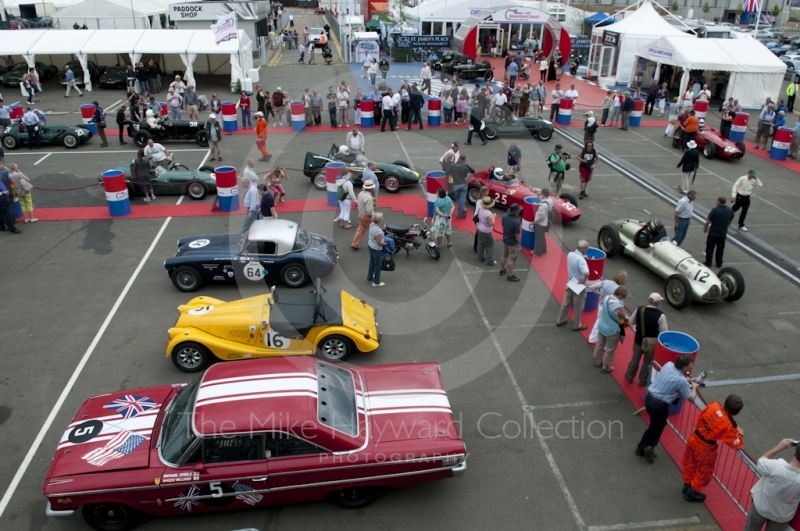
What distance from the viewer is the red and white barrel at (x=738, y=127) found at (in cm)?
2280

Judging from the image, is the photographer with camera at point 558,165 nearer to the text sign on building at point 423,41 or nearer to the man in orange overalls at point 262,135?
the man in orange overalls at point 262,135

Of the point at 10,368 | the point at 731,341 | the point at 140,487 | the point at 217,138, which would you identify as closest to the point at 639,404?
the point at 731,341

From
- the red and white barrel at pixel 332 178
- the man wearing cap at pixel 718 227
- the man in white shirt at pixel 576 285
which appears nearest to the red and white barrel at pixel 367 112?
the red and white barrel at pixel 332 178

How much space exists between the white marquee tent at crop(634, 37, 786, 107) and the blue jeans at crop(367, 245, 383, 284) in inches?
872

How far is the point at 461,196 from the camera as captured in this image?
611 inches

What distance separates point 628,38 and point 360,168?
22.3 meters

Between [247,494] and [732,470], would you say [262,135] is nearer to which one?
[247,494]

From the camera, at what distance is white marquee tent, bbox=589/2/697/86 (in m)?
31.3

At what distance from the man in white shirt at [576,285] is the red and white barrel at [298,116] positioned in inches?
634

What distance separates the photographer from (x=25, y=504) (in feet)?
23.0

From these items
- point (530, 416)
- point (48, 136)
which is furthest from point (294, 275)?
point (48, 136)

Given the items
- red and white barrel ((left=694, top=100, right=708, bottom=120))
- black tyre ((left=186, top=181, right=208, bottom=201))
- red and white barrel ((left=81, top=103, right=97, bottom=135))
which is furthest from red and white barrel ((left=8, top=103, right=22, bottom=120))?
red and white barrel ((left=694, top=100, right=708, bottom=120))

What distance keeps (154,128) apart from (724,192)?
19.4 metres

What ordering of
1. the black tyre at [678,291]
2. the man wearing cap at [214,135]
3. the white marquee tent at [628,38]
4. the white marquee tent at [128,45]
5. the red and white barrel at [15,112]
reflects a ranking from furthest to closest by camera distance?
the white marquee tent at [628,38] → the white marquee tent at [128,45] → the red and white barrel at [15,112] → the man wearing cap at [214,135] → the black tyre at [678,291]
